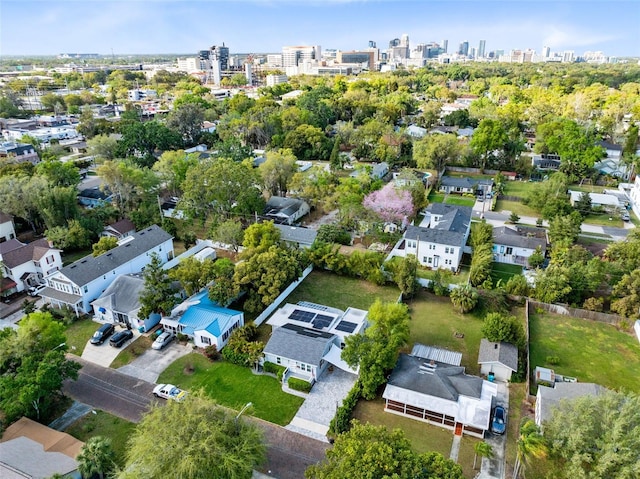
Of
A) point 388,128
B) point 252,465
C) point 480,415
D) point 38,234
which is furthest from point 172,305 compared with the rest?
point 388,128

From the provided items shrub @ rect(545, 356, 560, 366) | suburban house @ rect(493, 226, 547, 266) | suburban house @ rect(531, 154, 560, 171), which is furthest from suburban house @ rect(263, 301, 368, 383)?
suburban house @ rect(531, 154, 560, 171)

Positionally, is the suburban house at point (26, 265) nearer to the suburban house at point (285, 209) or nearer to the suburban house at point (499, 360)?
the suburban house at point (285, 209)

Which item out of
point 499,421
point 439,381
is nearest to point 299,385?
point 439,381

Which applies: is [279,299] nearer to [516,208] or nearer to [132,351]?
[132,351]

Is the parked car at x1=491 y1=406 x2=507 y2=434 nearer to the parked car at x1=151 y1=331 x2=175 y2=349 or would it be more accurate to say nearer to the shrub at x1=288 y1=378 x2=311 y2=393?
the shrub at x1=288 y1=378 x2=311 y2=393

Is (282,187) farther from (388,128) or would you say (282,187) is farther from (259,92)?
(259,92)
